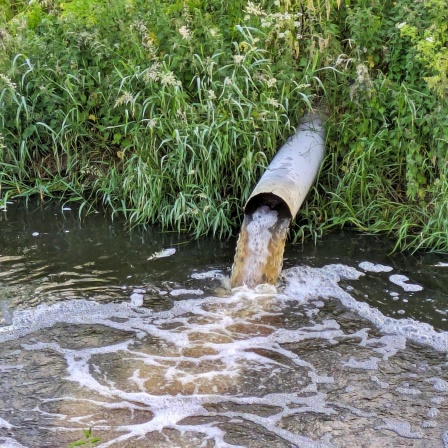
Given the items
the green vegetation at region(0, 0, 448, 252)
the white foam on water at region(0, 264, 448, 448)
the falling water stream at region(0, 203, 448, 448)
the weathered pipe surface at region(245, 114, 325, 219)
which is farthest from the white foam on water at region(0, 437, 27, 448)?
the green vegetation at region(0, 0, 448, 252)

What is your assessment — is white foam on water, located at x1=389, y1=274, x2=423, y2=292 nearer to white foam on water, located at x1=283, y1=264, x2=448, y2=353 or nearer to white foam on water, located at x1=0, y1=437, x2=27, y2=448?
white foam on water, located at x1=283, y1=264, x2=448, y2=353

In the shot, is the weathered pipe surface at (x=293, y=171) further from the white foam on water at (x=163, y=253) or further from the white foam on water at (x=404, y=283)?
the white foam on water at (x=404, y=283)

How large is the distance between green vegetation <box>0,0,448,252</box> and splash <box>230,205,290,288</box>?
49 centimetres

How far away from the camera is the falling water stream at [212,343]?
385 centimetres

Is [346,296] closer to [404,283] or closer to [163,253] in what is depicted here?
[404,283]

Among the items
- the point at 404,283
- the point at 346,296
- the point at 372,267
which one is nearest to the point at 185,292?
the point at 346,296

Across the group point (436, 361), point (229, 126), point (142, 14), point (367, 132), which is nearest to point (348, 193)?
point (367, 132)

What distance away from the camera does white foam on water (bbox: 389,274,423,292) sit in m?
5.32

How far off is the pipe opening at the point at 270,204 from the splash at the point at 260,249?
2 cm

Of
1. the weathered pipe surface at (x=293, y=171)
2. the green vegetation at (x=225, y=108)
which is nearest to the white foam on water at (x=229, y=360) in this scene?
the weathered pipe surface at (x=293, y=171)

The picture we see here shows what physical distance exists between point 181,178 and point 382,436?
9.65ft

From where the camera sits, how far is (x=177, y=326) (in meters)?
4.83

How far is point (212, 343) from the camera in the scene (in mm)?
4594

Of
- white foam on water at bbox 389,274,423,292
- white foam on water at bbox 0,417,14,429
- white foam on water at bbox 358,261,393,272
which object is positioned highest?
white foam on water at bbox 358,261,393,272
